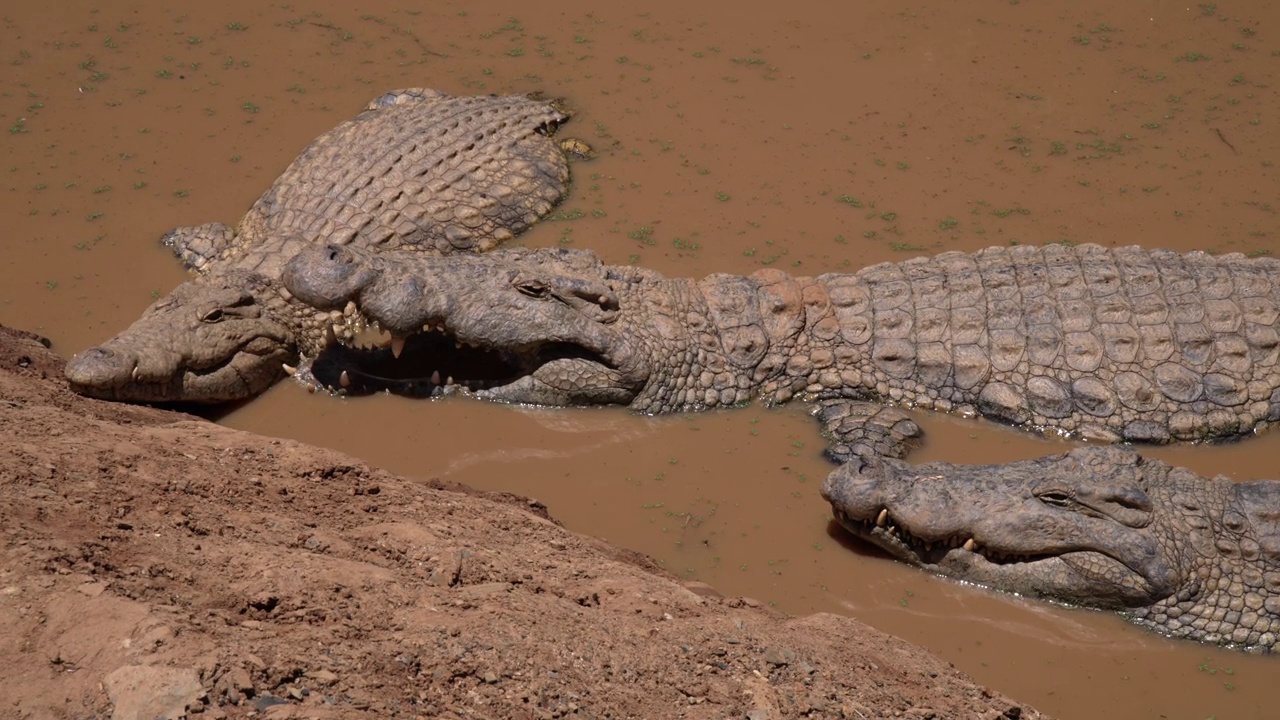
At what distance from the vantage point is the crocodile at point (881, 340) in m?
6.82

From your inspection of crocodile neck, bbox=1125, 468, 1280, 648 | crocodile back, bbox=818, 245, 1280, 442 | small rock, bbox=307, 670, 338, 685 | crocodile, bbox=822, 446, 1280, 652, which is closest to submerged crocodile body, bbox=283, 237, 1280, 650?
crocodile back, bbox=818, 245, 1280, 442

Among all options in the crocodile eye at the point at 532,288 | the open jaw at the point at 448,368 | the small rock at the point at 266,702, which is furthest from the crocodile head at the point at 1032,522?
the small rock at the point at 266,702

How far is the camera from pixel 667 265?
26.2 feet

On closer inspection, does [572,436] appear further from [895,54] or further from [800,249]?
[895,54]

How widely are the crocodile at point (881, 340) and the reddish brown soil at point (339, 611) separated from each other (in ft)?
4.15

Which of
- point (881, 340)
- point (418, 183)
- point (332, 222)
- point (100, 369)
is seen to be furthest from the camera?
point (418, 183)

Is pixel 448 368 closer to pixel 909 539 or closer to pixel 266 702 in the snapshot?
pixel 909 539

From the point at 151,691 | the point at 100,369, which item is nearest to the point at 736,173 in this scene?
the point at 100,369

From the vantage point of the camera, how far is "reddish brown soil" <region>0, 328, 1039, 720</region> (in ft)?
12.4

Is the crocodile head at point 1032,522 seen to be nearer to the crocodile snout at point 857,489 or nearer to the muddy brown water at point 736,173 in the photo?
the crocodile snout at point 857,489

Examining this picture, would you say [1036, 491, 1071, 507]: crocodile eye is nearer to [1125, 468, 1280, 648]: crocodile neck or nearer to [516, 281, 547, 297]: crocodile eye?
[1125, 468, 1280, 648]: crocodile neck

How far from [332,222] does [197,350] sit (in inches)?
58.3

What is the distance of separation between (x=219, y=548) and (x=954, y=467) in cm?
344

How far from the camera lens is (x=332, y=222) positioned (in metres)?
7.85
